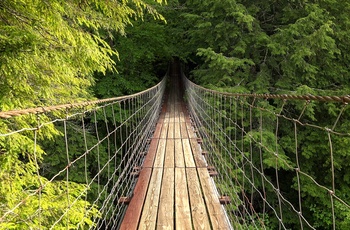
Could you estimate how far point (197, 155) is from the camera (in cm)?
352

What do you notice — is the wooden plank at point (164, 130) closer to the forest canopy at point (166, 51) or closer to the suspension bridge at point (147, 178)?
the suspension bridge at point (147, 178)

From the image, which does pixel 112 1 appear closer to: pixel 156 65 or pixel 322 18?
pixel 322 18

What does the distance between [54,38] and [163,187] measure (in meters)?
1.62

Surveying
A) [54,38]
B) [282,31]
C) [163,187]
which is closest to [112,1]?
[54,38]

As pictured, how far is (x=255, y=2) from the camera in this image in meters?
8.07

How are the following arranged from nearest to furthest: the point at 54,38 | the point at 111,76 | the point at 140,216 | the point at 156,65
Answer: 1. the point at 140,216
2. the point at 54,38
3. the point at 111,76
4. the point at 156,65

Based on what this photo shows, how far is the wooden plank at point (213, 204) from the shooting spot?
6.23ft

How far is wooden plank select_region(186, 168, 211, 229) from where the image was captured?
190 centimetres

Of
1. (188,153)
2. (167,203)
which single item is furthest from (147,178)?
(188,153)

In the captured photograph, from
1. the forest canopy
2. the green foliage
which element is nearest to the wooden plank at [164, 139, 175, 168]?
the green foliage

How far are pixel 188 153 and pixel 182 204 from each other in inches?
57.1

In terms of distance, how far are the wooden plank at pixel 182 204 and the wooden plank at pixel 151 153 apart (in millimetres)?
422

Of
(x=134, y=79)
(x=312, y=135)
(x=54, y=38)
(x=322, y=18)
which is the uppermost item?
(x=322, y=18)

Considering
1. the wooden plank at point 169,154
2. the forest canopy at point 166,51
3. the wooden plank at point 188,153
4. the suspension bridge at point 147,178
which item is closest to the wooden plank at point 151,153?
the suspension bridge at point 147,178
